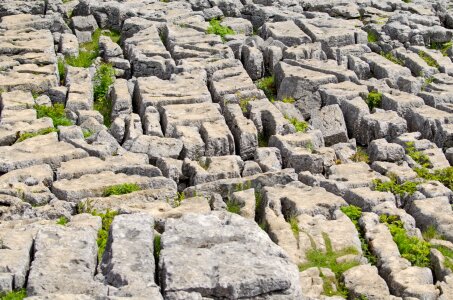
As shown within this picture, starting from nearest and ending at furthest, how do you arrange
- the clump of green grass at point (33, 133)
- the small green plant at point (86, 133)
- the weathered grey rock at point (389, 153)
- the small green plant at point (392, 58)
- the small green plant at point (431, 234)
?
the small green plant at point (431, 234), the clump of green grass at point (33, 133), the weathered grey rock at point (389, 153), the small green plant at point (86, 133), the small green plant at point (392, 58)

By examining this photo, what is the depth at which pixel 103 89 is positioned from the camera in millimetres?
20094

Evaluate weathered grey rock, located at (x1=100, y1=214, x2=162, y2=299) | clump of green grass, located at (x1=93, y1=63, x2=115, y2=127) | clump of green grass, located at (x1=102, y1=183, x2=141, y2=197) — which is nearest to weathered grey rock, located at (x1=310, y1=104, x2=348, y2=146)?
clump of green grass, located at (x1=93, y1=63, x2=115, y2=127)

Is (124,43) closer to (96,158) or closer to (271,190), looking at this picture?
(96,158)

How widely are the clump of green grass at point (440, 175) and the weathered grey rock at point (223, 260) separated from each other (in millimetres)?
5612

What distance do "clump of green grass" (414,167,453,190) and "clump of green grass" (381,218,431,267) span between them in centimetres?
258

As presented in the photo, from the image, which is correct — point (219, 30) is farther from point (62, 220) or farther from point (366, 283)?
point (366, 283)

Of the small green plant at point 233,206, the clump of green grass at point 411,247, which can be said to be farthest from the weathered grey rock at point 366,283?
the small green plant at point 233,206

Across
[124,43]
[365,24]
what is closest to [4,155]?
[124,43]

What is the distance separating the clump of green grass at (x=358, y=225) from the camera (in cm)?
1240

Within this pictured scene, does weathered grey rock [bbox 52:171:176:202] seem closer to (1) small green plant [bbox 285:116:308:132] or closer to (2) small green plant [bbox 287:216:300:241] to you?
(2) small green plant [bbox 287:216:300:241]

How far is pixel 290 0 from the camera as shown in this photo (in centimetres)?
2772

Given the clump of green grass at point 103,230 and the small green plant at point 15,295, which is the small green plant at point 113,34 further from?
the small green plant at point 15,295

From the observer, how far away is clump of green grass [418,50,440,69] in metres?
21.7

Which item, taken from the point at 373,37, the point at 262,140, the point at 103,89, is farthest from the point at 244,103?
the point at 373,37
